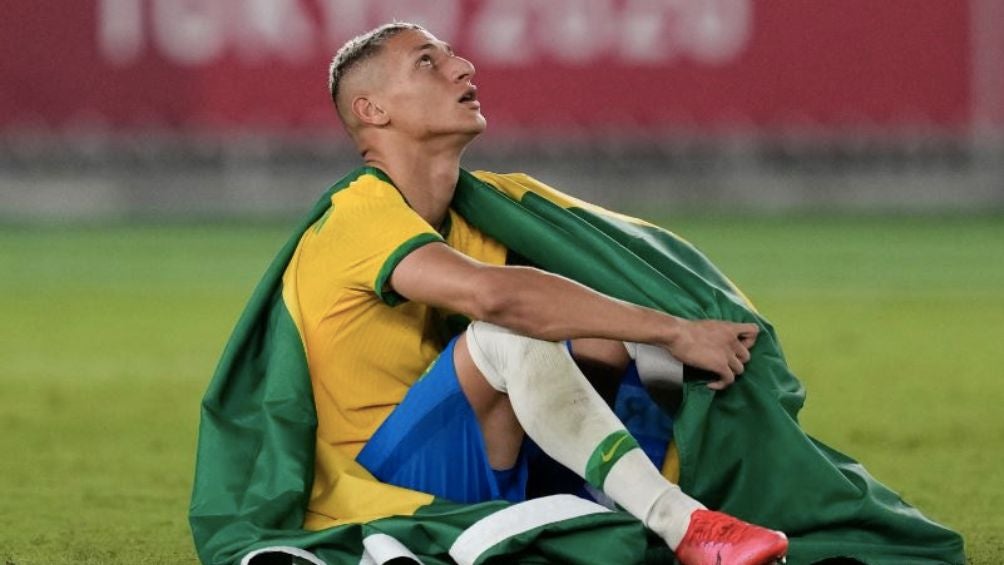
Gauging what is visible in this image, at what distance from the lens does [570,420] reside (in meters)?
4.25

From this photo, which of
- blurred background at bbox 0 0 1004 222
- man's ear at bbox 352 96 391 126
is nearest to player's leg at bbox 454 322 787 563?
man's ear at bbox 352 96 391 126

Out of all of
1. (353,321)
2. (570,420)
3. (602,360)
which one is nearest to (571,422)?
(570,420)

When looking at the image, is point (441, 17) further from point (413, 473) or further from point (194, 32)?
point (413, 473)

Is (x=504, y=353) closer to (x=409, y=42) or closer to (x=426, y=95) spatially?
(x=426, y=95)

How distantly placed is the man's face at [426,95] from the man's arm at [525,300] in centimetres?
46

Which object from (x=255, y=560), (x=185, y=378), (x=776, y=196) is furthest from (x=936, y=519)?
(x=776, y=196)

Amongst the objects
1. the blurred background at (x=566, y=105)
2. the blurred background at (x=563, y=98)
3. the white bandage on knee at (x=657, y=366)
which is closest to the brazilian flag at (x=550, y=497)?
the white bandage on knee at (x=657, y=366)

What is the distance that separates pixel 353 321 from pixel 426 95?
58 cm

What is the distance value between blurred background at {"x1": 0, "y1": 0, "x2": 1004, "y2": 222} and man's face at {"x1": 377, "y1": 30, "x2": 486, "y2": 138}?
12296 mm

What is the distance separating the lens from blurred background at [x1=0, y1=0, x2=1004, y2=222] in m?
17.1

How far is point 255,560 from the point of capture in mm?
4246

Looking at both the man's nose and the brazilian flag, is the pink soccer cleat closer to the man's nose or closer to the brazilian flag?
the brazilian flag

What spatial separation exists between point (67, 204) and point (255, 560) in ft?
43.7

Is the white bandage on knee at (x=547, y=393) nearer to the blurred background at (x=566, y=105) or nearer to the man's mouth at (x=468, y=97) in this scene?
the man's mouth at (x=468, y=97)
